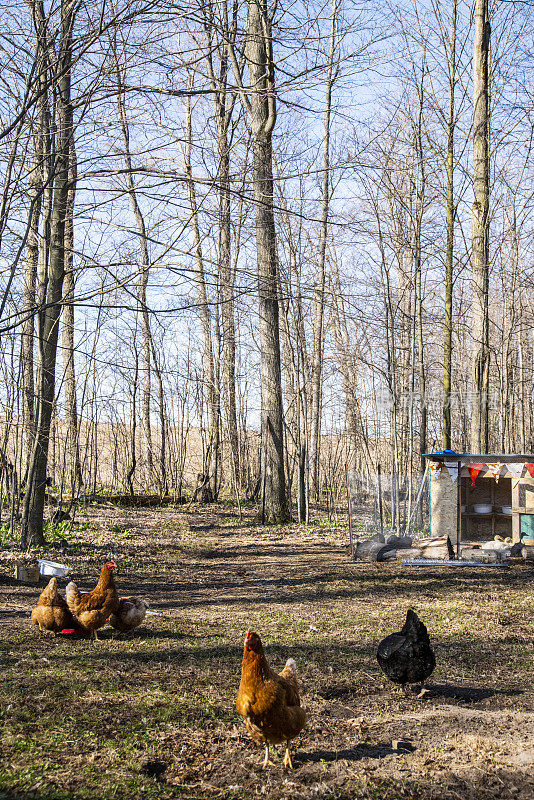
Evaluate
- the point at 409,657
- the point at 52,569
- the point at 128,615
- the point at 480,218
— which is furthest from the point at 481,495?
the point at 409,657

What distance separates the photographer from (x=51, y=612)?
5.38 m

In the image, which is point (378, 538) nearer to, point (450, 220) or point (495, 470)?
point (495, 470)

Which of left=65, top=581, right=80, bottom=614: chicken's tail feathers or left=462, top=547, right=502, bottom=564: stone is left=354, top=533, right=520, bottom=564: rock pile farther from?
left=65, top=581, right=80, bottom=614: chicken's tail feathers

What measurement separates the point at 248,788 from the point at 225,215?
149 inches

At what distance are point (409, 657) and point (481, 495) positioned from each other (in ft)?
25.9

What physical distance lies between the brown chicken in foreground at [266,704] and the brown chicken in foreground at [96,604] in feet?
8.32

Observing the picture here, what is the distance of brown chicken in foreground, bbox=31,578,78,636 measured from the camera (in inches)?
212

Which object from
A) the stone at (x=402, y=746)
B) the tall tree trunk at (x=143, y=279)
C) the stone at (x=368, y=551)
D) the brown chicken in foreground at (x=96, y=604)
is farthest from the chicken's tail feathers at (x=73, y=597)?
the stone at (x=368, y=551)

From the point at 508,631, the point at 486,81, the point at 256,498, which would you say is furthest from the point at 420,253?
the point at 508,631

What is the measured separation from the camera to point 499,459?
10.3 meters

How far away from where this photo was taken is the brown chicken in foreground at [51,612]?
5379 millimetres

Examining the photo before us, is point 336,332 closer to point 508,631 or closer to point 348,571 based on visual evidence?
point 348,571

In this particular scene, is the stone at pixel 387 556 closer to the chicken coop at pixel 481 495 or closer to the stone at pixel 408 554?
the stone at pixel 408 554

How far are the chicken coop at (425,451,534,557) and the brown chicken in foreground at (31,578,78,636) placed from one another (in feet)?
19.4
